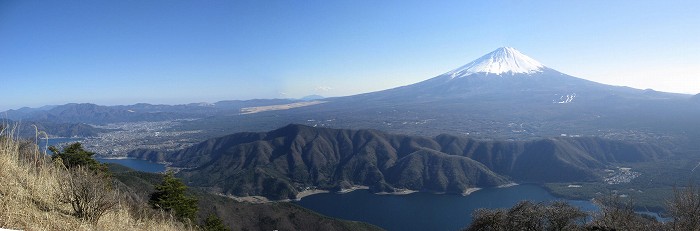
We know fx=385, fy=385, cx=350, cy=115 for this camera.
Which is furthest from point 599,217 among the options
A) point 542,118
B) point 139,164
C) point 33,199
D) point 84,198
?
point 542,118

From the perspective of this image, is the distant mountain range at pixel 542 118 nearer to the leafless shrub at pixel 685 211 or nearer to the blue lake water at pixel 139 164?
the blue lake water at pixel 139 164

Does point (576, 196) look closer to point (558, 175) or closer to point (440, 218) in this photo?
point (558, 175)

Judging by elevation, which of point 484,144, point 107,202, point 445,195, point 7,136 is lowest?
point 445,195

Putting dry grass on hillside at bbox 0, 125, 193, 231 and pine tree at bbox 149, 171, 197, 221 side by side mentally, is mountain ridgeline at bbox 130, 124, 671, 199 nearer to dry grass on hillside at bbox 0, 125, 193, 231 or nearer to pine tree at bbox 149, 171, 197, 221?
pine tree at bbox 149, 171, 197, 221

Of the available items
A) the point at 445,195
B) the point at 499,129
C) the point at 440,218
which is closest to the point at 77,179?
the point at 440,218

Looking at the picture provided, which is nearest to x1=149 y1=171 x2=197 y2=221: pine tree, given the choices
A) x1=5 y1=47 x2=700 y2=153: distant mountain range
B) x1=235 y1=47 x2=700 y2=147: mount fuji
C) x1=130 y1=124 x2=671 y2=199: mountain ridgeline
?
x1=130 y1=124 x2=671 y2=199: mountain ridgeline

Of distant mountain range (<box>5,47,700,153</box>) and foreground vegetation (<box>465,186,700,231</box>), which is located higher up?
foreground vegetation (<box>465,186,700,231</box>)

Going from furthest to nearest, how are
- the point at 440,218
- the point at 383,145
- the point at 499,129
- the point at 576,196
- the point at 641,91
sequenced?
1. the point at 641,91
2. the point at 499,129
3. the point at 383,145
4. the point at 576,196
5. the point at 440,218
